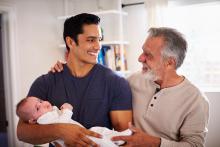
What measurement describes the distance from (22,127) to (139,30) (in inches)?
97.9

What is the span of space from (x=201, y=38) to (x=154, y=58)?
2096mm

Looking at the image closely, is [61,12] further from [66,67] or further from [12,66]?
[66,67]

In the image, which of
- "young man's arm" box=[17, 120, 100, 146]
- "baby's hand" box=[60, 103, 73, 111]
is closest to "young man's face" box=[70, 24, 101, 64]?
"baby's hand" box=[60, 103, 73, 111]

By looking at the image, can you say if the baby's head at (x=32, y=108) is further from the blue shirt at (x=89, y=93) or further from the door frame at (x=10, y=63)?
the door frame at (x=10, y=63)

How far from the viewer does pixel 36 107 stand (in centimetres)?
150

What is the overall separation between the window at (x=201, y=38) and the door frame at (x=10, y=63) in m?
1.89

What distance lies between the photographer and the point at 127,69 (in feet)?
12.0

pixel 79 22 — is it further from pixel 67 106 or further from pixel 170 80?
pixel 170 80

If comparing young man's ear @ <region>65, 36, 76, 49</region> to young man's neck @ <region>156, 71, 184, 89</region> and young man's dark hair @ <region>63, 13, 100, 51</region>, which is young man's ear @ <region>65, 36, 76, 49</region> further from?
young man's neck @ <region>156, 71, 184, 89</region>

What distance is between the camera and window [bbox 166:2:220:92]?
3.41 meters

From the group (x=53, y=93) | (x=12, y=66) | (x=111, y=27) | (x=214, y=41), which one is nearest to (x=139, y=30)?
(x=111, y=27)

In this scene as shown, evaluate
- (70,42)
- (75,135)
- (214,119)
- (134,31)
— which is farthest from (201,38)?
(75,135)

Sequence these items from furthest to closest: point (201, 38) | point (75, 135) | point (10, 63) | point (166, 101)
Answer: point (201, 38) → point (10, 63) → point (166, 101) → point (75, 135)

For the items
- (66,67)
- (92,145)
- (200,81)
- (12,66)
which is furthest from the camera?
(200,81)
